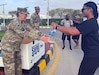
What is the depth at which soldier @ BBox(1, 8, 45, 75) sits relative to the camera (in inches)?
223

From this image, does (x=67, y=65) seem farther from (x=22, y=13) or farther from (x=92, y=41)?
(x=92, y=41)

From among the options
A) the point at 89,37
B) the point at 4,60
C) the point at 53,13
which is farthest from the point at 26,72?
the point at 53,13

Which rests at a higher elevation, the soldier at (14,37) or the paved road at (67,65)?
the soldier at (14,37)

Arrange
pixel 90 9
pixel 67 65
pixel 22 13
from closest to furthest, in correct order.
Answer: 1. pixel 90 9
2. pixel 22 13
3. pixel 67 65

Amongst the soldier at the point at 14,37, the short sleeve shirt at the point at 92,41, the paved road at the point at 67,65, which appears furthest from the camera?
the paved road at the point at 67,65

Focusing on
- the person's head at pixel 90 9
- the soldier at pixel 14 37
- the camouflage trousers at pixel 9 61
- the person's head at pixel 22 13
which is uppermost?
the person's head at pixel 90 9

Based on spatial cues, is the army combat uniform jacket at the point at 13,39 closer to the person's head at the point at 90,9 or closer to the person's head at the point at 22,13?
the person's head at the point at 22,13

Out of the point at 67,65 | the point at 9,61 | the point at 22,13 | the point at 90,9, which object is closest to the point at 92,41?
the point at 90,9

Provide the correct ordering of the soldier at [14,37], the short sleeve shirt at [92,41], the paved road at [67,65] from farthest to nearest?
the paved road at [67,65] < the soldier at [14,37] < the short sleeve shirt at [92,41]

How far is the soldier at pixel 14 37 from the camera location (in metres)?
5.65

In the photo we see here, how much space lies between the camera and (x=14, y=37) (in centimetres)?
571

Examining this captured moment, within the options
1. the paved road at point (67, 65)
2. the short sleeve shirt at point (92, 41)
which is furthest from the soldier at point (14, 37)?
the paved road at point (67, 65)

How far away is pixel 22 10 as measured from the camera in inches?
223

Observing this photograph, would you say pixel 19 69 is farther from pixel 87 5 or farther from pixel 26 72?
pixel 87 5
